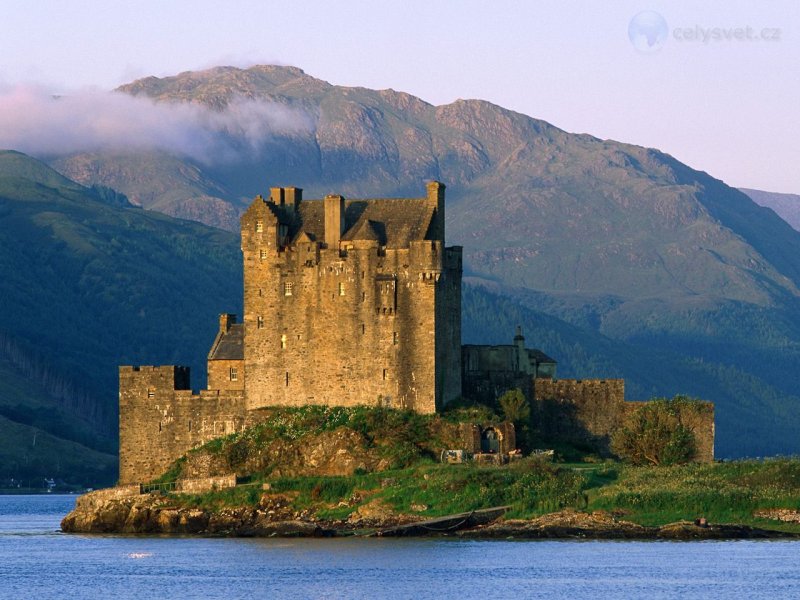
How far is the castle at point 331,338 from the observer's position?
109125 millimetres

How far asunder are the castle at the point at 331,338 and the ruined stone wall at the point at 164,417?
6 centimetres

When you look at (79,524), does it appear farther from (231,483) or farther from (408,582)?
(408,582)

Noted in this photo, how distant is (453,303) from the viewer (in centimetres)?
11256

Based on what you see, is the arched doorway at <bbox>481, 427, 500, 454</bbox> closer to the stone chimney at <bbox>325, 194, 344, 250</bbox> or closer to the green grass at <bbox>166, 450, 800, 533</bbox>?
the green grass at <bbox>166, 450, 800, 533</bbox>

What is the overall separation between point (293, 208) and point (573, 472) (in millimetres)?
25548

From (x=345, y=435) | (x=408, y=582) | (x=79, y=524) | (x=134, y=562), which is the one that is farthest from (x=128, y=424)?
(x=408, y=582)

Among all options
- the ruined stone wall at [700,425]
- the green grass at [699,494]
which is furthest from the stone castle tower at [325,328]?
the green grass at [699,494]

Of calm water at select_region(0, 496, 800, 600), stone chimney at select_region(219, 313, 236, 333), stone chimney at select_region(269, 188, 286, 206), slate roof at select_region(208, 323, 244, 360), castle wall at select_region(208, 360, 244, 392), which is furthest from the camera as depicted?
stone chimney at select_region(219, 313, 236, 333)

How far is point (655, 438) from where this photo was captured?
356ft

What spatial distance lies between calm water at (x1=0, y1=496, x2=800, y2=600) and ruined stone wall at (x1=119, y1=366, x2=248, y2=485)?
33.4 ft

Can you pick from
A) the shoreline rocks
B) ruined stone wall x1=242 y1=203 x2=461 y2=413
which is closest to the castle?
ruined stone wall x1=242 y1=203 x2=461 y2=413

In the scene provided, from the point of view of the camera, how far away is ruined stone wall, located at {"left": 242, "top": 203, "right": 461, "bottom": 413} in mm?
108938

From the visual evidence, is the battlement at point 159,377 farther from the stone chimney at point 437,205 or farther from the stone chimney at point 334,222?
the stone chimney at point 437,205

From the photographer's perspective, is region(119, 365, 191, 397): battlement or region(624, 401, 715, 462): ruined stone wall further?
region(119, 365, 191, 397): battlement
